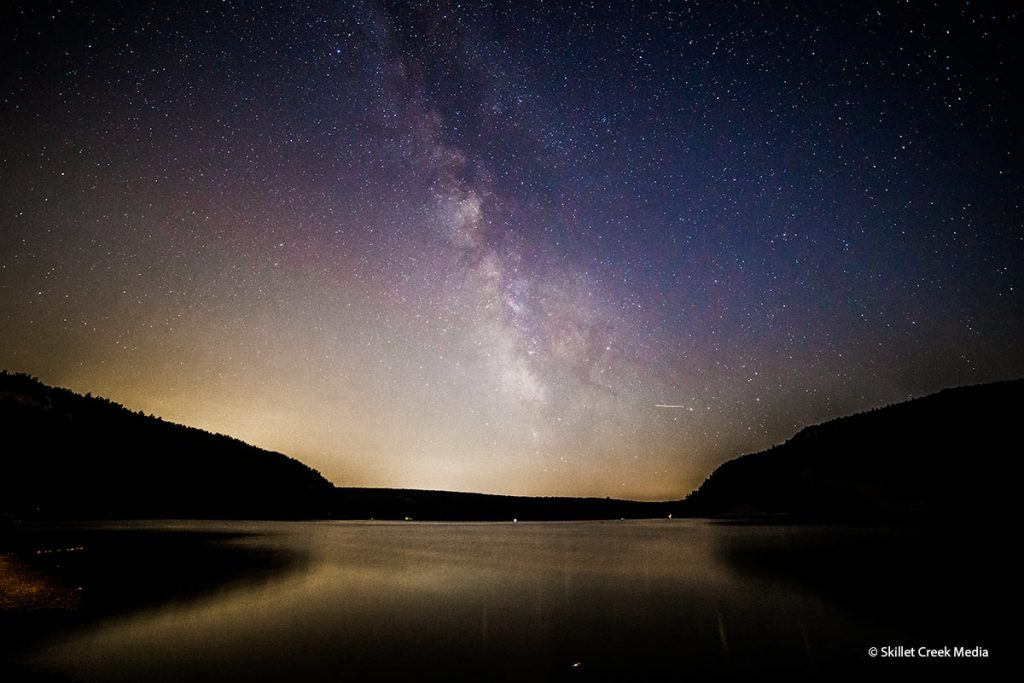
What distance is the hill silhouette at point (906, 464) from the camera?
87.1m

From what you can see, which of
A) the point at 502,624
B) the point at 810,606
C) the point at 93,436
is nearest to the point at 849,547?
the point at 810,606

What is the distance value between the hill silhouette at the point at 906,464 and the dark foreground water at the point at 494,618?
78.9 meters

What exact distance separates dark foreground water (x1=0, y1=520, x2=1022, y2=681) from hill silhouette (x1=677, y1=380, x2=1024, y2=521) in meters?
78.9

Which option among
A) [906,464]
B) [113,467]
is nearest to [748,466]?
[906,464]

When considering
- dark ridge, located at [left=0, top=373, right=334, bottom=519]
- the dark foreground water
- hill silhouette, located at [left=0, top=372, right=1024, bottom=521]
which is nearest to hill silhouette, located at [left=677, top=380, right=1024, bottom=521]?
hill silhouette, located at [left=0, top=372, right=1024, bottom=521]

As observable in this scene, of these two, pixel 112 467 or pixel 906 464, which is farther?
pixel 112 467

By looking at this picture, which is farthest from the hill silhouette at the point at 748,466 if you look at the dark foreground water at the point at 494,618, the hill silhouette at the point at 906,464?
the dark foreground water at the point at 494,618

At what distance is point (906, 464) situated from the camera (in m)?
100

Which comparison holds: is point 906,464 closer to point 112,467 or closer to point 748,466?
point 748,466

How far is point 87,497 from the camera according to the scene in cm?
9350

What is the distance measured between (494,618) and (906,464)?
112 m

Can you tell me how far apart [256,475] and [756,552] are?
149m

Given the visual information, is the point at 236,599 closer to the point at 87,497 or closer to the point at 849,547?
the point at 849,547

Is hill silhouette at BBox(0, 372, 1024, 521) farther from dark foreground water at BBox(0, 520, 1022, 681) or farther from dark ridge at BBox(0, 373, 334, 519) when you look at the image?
dark foreground water at BBox(0, 520, 1022, 681)
